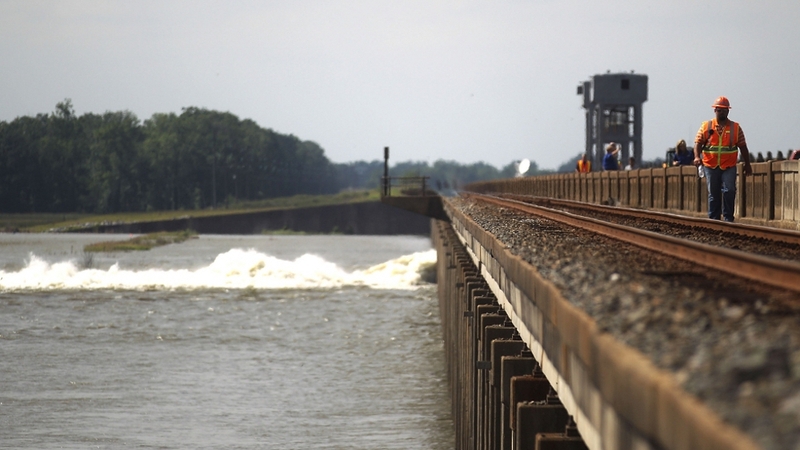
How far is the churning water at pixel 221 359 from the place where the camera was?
80.7 feet

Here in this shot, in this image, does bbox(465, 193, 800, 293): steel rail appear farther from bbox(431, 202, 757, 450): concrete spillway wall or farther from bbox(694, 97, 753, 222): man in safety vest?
bbox(694, 97, 753, 222): man in safety vest

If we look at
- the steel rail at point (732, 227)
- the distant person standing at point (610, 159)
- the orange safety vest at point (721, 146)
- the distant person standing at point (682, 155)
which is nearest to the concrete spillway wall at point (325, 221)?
the distant person standing at point (610, 159)

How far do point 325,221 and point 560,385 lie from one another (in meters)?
157

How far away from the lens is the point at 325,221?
16412 cm

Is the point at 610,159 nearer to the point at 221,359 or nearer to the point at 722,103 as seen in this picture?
the point at 221,359

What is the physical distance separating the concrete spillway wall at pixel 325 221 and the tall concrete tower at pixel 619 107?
52238mm

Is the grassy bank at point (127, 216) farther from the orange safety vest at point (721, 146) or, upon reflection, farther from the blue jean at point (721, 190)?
the orange safety vest at point (721, 146)

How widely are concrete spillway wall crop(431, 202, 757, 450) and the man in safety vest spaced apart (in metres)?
3.77

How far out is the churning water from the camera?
2459cm

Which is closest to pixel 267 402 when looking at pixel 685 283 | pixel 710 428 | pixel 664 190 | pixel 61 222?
pixel 664 190

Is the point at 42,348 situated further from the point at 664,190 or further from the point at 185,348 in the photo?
the point at 664,190

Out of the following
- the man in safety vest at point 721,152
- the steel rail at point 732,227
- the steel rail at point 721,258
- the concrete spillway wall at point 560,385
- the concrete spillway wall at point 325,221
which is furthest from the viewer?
the concrete spillway wall at point 325,221

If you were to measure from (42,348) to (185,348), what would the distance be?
167 inches

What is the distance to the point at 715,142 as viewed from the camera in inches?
714
